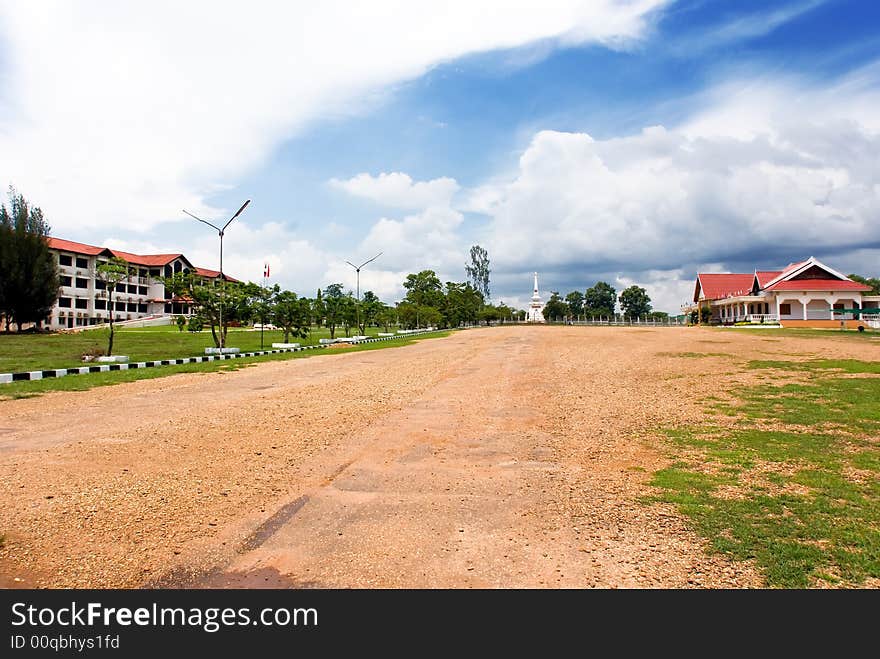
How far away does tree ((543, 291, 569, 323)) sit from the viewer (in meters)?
107

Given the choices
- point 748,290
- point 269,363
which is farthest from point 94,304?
point 748,290

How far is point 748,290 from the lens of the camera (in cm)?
6494

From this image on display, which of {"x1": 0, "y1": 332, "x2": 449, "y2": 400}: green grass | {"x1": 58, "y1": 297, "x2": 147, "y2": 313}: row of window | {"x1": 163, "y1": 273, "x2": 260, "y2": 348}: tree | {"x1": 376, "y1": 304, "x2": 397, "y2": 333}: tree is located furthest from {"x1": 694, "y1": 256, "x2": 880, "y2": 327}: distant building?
{"x1": 58, "y1": 297, "x2": 147, "y2": 313}: row of window

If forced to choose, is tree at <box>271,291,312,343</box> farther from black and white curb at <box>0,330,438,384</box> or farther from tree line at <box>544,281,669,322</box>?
tree line at <box>544,281,669,322</box>

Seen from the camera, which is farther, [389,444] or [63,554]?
[389,444]

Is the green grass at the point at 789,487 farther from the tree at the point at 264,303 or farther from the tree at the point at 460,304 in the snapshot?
the tree at the point at 460,304

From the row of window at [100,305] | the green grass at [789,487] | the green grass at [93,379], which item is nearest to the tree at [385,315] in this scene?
the row of window at [100,305]

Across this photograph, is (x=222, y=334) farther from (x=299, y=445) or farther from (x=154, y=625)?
(x=154, y=625)

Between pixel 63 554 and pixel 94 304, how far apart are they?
64.5 m

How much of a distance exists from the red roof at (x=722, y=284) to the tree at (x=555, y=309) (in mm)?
37159

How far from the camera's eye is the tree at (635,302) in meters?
104

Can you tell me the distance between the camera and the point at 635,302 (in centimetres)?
10481

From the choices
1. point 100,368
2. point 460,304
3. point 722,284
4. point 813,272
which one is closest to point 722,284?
point 722,284

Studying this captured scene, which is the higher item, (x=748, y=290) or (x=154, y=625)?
(x=748, y=290)
